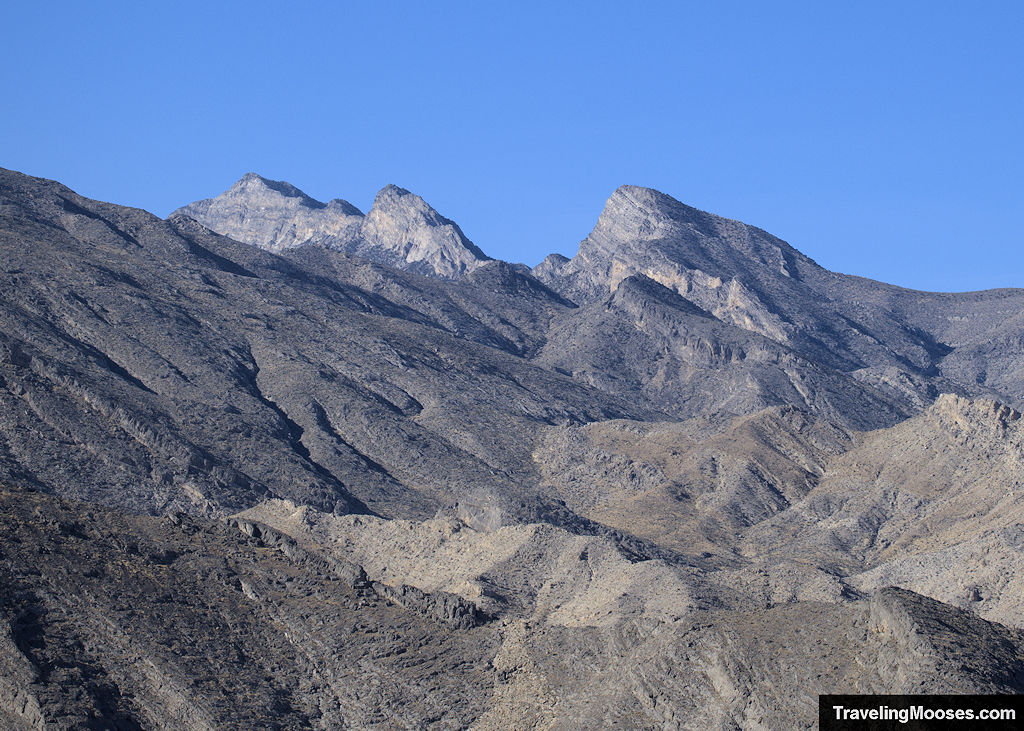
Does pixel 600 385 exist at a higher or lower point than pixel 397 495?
higher

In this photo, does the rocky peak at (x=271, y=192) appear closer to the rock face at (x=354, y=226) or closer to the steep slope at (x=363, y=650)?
the rock face at (x=354, y=226)

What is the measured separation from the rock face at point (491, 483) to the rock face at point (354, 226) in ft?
58.7

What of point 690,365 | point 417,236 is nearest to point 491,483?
point 690,365

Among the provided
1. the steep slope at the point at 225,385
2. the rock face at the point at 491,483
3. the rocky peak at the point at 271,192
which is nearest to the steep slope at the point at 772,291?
the rock face at the point at 491,483

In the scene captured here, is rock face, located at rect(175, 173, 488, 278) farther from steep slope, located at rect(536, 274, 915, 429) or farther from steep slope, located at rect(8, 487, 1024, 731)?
steep slope, located at rect(8, 487, 1024, 731)

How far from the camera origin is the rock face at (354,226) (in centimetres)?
16312

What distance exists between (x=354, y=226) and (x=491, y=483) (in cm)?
10962

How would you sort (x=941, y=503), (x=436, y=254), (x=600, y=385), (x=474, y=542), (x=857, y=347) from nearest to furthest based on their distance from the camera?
1. (x=474, y=542)
2. (x=941, y=503)
3. (x=600, y=385)
4. (x=857, y=347)
5. (x=436, y=254)

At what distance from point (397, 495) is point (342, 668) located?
110ft

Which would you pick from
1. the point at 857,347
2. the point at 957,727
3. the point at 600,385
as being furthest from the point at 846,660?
the point at 857,347

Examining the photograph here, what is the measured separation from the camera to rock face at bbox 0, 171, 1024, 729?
31.7 meters

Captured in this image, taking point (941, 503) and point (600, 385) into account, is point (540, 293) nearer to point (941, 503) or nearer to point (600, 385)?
point (600, 385)

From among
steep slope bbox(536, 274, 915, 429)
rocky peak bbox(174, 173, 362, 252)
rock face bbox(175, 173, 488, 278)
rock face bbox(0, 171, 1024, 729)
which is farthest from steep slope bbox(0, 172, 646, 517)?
rocky peak bbox(174, 173, 362, 252)

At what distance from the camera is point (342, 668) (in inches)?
1369
